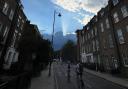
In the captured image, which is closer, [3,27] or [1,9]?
[1,9]

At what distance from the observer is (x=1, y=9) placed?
15.0m

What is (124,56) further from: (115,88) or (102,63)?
(115,88)

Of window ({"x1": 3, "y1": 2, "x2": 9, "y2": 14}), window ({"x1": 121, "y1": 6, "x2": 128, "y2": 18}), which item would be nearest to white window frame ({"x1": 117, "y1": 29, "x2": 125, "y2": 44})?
window ({"x1": 121, "y1": 6, "x2": 128, "y2": 18})

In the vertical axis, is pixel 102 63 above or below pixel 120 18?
below

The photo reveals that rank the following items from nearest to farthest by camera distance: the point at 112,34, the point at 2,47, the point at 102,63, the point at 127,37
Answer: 1. the point at 2,47
2. the point at 127,37
3. the point at 112,34
4. the point at 102,63

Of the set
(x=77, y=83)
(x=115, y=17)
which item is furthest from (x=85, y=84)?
(x=115, y=17)

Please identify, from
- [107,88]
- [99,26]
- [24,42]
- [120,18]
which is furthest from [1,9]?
[99,26]

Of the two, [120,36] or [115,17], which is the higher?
[115,17]

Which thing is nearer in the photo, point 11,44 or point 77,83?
point 77,83

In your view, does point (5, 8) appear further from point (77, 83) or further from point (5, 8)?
point (77, 83)

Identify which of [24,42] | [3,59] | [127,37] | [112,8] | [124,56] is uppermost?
[112,8]

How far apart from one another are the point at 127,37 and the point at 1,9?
19.6m

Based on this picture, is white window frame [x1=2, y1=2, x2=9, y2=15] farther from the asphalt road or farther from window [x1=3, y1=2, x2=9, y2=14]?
the asphalt road

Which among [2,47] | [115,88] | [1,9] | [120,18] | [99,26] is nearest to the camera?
[115,88]
